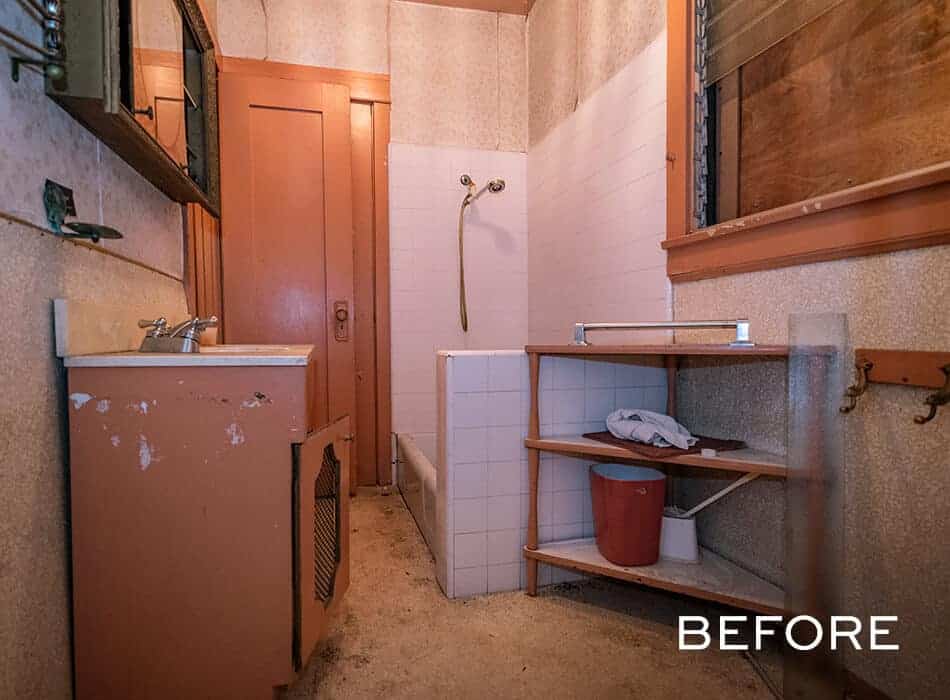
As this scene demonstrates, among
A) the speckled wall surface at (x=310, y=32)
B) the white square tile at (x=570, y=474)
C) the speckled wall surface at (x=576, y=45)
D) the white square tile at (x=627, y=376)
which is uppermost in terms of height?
the speckled wall surface at (x=310, y=32)

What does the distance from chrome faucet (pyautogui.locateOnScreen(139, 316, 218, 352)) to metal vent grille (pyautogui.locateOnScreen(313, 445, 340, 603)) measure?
43cm

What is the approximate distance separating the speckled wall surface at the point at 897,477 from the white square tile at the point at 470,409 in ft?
2.93

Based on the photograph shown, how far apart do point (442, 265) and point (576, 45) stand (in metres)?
1.25

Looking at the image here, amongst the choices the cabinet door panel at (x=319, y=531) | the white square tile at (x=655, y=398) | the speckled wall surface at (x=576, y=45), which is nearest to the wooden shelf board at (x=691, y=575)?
the white square tile at (x=655, y=398)

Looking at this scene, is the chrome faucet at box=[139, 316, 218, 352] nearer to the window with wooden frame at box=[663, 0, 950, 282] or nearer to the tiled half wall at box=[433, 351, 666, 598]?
the tiled half wall at box=[433, 351, 666, 598]

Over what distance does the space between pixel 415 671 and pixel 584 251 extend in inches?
69.8

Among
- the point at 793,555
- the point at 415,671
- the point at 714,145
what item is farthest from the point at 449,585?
the point at 714,145

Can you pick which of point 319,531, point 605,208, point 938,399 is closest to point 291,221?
point 605,208

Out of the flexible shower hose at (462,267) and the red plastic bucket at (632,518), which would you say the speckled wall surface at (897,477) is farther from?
the flexible shower hose at (462,267)

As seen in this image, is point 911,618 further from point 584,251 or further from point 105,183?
point 105,183

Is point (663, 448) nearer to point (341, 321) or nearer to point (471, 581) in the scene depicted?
point (471, 581)

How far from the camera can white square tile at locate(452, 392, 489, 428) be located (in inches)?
60.4

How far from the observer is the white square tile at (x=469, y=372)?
5.01ft

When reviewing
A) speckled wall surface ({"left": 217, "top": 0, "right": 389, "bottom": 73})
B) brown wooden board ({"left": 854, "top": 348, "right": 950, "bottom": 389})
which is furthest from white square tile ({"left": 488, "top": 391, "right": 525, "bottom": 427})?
speckled wall surface ({"left": 217, "top": 0, "right": 389, "bottom": 73})
